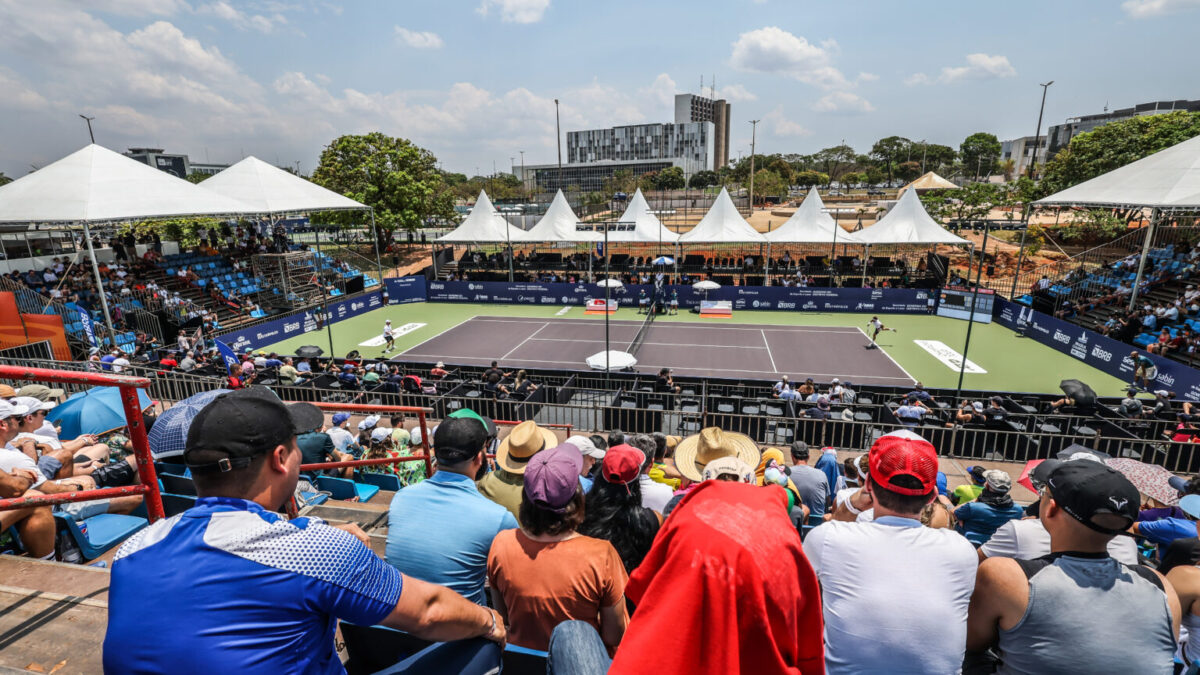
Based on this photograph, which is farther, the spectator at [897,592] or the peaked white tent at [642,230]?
the peaked white tent at [642,230]

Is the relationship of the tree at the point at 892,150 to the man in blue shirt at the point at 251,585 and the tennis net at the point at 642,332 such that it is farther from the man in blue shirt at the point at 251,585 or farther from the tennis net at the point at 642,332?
the man in blue shirt at the point at 251,585

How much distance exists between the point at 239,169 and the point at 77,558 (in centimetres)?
3873

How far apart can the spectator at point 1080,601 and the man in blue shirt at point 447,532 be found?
8.00 ft

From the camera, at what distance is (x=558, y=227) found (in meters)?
42.0

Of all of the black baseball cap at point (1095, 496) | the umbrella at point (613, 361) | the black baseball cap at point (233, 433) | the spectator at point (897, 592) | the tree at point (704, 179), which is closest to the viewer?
the black baseball cap at point (233, 433)

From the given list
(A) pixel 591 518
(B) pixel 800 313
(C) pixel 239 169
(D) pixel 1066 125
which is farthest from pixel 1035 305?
(D) pixel 1066 125

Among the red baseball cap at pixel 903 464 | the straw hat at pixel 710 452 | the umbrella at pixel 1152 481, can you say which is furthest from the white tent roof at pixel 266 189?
the umbrella at pixel 1152 481

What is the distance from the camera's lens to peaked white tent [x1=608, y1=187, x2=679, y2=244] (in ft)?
125

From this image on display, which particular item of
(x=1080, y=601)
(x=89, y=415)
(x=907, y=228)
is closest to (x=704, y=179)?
(x=907, y=228)

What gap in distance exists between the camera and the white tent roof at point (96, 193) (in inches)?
909

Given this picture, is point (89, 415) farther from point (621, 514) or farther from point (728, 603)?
point (728, 603)

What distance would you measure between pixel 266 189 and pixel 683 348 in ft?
93.3

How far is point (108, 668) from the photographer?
1711 mm

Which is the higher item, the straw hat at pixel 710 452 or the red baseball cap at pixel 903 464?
the red baseball cap at pixel 903 464
